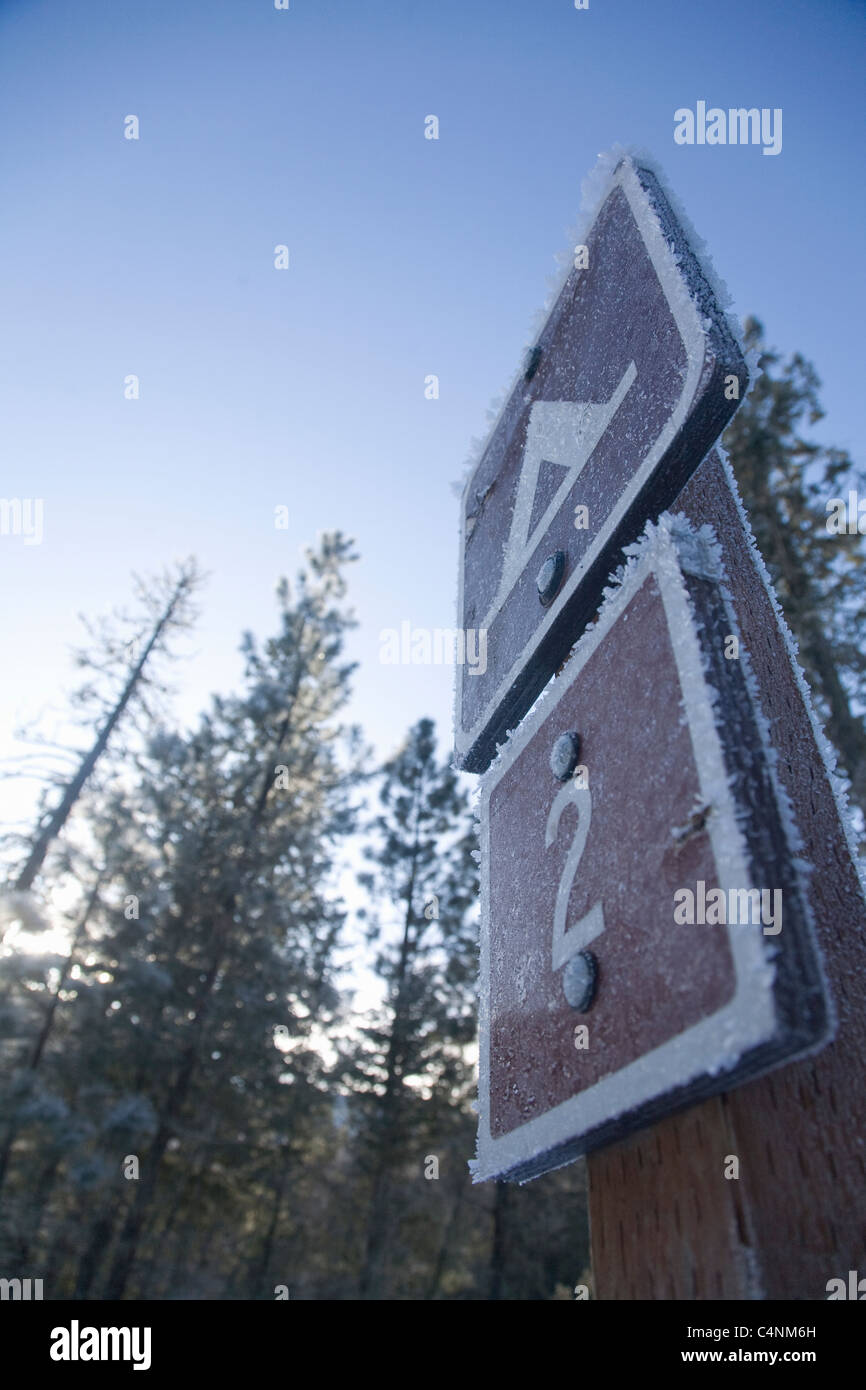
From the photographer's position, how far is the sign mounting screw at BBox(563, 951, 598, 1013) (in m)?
0.78

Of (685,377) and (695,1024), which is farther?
(685,377)

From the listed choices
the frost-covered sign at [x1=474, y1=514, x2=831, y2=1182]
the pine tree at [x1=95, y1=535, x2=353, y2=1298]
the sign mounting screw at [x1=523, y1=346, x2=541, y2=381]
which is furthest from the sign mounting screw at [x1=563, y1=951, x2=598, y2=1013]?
the pine tree at [x1=95, y1=535, x2=353, y2=1298]

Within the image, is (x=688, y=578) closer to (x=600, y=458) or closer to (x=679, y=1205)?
(x=600, y=458)

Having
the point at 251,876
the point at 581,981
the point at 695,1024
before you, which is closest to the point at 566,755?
the point at 581,981

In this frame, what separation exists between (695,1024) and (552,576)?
687 mm

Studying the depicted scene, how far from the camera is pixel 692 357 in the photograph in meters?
0.91

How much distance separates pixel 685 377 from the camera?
92 cm

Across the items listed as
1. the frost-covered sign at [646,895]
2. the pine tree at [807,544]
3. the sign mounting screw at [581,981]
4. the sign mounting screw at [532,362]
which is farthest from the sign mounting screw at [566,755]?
the pine tree at [807,544]

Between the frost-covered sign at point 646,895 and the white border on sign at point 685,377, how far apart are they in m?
0.10

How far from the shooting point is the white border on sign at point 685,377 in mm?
915

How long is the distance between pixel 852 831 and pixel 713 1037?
53 cm

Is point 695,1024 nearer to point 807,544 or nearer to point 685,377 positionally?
point 685,377

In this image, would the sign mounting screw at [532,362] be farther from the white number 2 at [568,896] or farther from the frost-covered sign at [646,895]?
the white number 2 at [568,896]
